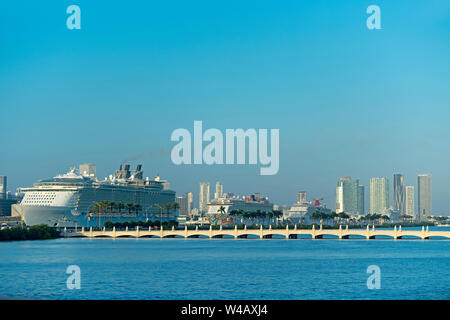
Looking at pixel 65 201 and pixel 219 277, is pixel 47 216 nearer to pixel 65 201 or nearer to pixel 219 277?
pixel 65 201

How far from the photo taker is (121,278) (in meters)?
55.2

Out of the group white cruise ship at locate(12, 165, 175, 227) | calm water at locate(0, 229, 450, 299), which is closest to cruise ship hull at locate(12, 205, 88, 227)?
white cruise ship at locate(12, 165, 175, 227)

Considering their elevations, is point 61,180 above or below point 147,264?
above
